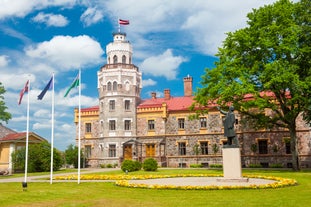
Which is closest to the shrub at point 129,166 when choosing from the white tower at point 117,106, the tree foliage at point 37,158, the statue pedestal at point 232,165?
the tree foliage at point 37,158

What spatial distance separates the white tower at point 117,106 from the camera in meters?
43.9

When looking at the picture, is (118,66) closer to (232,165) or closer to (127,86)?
(127,86)

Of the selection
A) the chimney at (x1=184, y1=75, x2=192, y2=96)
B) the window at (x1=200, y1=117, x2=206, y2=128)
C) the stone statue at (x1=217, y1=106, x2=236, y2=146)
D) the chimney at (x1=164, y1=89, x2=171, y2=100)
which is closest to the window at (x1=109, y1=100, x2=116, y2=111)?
the chimney at (x1=164, y1=89, x2=171, y2=100)

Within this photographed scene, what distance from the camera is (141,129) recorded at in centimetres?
4459

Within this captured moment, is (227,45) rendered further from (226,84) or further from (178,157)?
(178,157)

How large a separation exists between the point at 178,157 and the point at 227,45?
17.3m

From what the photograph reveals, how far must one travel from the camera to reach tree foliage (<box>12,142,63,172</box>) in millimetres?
36094

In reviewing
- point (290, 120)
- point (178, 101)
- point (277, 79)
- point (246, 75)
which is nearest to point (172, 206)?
point (277, 79)

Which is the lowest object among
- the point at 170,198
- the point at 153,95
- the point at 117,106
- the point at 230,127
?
the point at 170,198

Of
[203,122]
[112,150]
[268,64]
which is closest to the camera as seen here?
[268,64]

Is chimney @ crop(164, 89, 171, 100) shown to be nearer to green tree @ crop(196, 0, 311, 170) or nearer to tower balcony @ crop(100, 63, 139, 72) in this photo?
tower balcony @ crop(100, 63, 139, 72)

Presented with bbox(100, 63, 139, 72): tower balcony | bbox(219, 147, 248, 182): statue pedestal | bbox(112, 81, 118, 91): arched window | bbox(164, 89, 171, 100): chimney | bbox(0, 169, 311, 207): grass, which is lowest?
bbox(0, 169, 311, 207): grass

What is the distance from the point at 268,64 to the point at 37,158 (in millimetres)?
25077

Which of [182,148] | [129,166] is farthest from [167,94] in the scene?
[129,166]
